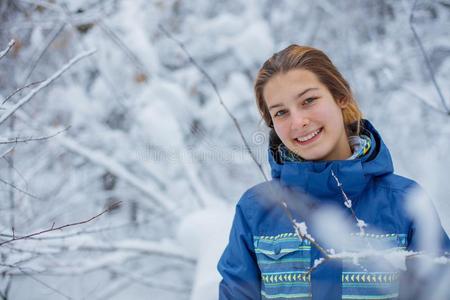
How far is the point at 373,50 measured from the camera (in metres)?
4.25

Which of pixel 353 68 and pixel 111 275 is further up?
pixel 353 68

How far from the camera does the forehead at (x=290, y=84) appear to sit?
146 centimetres

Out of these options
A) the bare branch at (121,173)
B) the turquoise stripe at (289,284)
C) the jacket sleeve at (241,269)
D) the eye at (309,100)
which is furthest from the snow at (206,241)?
the eye at (309,100)

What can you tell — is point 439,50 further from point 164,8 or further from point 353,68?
point 164,8

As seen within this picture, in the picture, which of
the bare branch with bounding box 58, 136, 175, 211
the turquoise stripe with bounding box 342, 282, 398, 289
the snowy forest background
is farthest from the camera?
the bare branch with bounding box 58, 136, 175, 211

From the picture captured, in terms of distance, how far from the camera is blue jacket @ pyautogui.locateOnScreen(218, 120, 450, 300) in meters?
1.30

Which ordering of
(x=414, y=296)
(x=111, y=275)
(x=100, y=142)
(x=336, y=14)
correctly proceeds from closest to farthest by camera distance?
(x=414, y=296) < (x=111, y=275) < (x=100, y=142) < (x=336, y=14)

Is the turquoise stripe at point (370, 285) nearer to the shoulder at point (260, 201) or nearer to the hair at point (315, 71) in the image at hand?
the shoulder at point (260, 201)

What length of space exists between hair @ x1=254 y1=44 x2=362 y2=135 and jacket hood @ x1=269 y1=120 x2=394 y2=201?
0.63 feet

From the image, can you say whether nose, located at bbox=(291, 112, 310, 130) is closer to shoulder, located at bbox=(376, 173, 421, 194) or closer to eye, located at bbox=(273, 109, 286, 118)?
eye, located at bbox=(273, 109, 286, 118)

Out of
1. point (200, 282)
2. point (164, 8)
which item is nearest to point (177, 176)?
point (200, 282)

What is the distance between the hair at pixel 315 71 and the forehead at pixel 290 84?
2cm

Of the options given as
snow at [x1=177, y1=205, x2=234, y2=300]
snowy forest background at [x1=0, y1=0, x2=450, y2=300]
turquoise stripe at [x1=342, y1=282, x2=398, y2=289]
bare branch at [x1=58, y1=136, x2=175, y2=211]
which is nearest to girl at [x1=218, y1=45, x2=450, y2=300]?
turquoise stripe at [x1=342, y1=282, x2=398, y2=289]

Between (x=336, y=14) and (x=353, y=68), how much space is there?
72 centimetres
